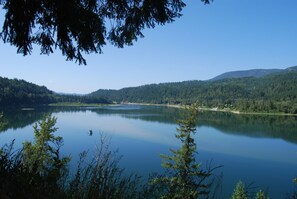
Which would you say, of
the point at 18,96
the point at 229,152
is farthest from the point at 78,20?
the point at 18,96

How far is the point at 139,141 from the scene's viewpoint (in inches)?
2023

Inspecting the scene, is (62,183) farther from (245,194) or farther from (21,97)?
(21,97)

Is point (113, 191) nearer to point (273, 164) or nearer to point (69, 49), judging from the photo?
point (69, 49)

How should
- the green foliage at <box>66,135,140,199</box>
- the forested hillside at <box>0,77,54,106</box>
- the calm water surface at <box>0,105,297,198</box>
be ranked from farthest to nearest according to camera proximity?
the forested hillside at <box>0,77,54,106</box> < the calm water surface at <box>0,105,297,198</box> < the green foliage at <box>66,135,140,199</box>

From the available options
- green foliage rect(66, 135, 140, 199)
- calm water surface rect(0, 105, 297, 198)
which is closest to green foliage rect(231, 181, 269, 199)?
green foliage rect(66, 135, 140, 199)

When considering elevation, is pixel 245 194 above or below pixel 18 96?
below

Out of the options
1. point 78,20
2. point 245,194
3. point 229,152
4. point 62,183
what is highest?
point 78,20

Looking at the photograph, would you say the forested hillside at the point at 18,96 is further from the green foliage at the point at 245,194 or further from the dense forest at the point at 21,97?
the green foliage at the point at 245,194

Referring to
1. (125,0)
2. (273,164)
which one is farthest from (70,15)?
(273,164)

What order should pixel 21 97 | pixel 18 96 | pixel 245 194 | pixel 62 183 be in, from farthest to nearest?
pixel 21 97, pixel 18 96, pixel 245 194, pixel 62 183

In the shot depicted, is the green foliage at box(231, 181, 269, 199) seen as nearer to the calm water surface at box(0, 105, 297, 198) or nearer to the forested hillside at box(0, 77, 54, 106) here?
the calm water surface at box(0, 105, 297, 198)

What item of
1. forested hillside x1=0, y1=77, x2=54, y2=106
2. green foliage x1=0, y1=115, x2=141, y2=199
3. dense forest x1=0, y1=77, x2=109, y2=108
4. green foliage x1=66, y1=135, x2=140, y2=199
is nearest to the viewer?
green foliage x1=0, y1=115, x2=141, y2=199

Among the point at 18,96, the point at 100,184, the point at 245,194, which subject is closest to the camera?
the point at 100,184

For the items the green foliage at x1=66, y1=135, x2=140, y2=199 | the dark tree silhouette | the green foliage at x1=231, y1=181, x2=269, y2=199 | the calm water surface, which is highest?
the dark tree silhouette
